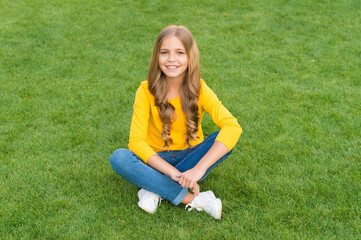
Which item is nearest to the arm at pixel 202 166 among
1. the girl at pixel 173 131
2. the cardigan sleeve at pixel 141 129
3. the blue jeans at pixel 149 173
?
the girl at pixel 173 131

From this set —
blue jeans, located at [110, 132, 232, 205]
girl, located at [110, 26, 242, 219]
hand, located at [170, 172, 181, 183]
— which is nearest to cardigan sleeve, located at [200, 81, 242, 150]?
girl, located at [110, 26, 242, 219]

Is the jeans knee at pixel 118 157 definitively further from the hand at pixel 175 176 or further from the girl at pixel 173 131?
the hand at pixel 175 176

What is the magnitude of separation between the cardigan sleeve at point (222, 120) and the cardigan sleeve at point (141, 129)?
454 mm

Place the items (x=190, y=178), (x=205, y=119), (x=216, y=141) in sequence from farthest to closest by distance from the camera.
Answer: (x=205, y=119) → (x=216, y=141) → (x=190, y=178)

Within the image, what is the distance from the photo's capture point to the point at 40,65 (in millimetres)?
6207

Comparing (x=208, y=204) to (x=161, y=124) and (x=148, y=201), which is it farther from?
(x=161, y=124)

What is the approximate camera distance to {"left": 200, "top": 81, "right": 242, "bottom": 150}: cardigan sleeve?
2.92 meters

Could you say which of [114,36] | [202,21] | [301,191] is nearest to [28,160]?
[301,191]

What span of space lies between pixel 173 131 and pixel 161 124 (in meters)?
0.12

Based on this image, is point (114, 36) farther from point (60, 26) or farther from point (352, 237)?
point (352, 237)

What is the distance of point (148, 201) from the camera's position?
304cm

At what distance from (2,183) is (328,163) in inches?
115

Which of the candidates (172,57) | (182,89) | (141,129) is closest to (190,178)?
(141,129)

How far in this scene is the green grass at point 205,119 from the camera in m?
2.98
